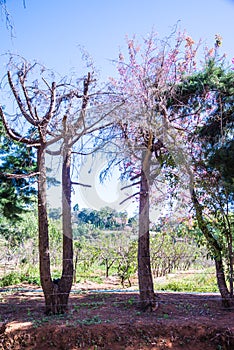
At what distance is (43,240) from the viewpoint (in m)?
3.46

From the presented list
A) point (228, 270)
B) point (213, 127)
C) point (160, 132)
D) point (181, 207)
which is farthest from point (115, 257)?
point (213, 127)

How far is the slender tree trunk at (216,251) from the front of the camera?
12.4 ft

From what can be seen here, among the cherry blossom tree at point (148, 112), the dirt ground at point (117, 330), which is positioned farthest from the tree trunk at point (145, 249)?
the dirt ground at point (117, 330)

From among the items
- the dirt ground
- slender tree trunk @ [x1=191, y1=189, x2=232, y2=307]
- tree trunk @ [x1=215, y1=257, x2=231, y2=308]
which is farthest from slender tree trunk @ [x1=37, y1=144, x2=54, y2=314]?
tree trunk @ [x1=215, y1=257, x2=231, y2=308]

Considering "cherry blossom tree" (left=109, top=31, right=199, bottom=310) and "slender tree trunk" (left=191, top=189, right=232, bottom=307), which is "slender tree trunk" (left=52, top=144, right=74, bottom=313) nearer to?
"cherry blossom tree" (left=109, top=31, right=199, bottom=310)

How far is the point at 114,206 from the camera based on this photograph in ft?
12.5

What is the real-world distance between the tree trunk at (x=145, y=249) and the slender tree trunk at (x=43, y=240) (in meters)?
1.03

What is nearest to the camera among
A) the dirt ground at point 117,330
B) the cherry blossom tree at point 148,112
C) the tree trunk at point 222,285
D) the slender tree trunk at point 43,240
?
the dirt ground at point 117,330

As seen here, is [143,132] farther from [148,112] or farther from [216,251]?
[216,251]

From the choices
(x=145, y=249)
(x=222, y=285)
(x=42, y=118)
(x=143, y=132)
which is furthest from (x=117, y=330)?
(x=42, y=118)

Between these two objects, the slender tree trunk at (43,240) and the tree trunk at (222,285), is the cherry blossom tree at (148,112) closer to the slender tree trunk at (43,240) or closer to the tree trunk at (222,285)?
the tree trunk at (222,285)

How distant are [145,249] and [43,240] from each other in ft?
3.86

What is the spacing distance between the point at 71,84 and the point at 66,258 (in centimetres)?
197

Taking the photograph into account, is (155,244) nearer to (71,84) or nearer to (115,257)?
(115,257)
